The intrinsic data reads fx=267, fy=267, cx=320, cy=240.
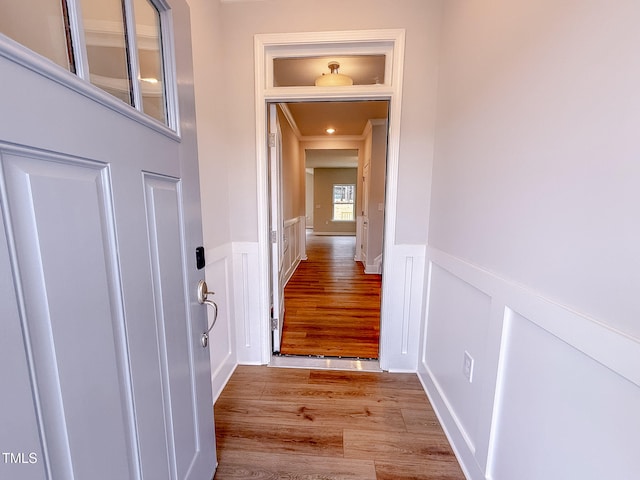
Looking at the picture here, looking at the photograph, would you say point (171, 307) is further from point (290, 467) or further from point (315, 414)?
point (315, 414)

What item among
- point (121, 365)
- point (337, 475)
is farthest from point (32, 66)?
point (337, 475)

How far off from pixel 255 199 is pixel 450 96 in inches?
53.9

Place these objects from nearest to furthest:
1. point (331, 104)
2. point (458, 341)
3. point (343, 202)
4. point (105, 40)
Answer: point (105, 40) < point (458, 341) < point (331, 104) < point (343, 202)

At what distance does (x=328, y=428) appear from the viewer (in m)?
1.51

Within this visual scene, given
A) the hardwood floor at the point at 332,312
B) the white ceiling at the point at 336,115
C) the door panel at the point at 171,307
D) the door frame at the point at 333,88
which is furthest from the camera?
the white ceiling at the point at 336,115

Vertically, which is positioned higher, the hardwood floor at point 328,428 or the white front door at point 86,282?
the white front door at point 86,282

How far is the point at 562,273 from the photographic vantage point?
776 millimetres

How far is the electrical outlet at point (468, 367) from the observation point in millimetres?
1270

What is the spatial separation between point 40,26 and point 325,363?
2.19 meters

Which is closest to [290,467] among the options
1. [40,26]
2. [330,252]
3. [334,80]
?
[40,26]

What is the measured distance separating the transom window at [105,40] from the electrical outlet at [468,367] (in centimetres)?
160

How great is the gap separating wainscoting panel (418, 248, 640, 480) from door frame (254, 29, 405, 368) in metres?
0.75

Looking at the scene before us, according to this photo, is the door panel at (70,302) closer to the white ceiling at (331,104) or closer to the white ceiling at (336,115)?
the white ceiling at (331,104)

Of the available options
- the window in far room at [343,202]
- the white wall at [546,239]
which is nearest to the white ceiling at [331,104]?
the white wall at [546,239]
